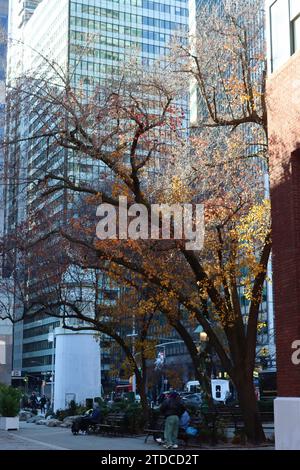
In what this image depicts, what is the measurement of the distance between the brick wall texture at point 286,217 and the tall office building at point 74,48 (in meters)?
6.00

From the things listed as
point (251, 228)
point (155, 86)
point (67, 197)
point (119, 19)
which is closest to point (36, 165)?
point (67, 197)

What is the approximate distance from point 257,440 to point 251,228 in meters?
5.97

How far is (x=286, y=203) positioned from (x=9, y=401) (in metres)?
15.0

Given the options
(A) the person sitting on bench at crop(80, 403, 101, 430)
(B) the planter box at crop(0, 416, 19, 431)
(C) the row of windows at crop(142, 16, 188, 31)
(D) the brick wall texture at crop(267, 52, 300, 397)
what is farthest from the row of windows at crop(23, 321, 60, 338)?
(D) the brick wall texture at crop(267, 52, 300, 397)

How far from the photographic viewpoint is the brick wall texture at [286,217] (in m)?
14.8

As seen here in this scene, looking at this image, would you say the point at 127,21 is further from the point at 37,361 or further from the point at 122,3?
the point at 37,361

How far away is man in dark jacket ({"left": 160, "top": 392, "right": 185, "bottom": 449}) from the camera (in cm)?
1718

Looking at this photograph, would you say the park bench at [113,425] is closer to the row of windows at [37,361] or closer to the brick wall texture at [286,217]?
the brick wall texture at [286,217]

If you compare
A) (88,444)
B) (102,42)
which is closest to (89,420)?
(88,444)

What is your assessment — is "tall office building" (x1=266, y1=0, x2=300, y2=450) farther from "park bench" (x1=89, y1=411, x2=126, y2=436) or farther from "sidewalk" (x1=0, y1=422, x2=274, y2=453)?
"park bench" (x1=89, y1=411, x2=126, y2=436)

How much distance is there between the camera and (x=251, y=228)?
18891mm

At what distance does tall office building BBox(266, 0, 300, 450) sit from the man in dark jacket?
3389 millimetres
